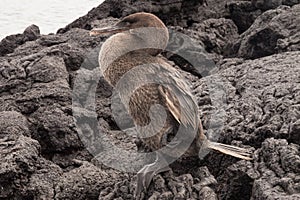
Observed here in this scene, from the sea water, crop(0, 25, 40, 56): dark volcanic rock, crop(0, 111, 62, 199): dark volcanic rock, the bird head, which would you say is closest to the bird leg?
crop(0, 111, 62, 199): dark volcanic rock

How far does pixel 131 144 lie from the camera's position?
4684 mm

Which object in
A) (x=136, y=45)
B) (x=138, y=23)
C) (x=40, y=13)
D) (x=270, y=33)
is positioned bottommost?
(x=40, y=13)

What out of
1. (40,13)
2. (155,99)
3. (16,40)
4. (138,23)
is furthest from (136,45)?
(40,13)

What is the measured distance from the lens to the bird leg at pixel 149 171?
3746 mm

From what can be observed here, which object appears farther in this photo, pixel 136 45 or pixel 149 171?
pixel 136 45

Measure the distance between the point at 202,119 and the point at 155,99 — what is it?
2.19 ft

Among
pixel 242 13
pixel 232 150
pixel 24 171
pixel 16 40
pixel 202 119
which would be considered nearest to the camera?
pixel 232 150

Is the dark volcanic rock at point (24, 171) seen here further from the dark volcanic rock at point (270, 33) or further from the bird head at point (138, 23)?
the dark volcanic rock at point (270, 33)

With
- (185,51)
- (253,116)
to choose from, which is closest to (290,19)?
(185,51)

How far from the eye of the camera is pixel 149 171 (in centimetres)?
380

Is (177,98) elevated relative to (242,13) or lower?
elevated

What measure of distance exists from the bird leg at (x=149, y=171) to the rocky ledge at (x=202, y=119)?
0.04 meters

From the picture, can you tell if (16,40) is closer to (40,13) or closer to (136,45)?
(136,45)

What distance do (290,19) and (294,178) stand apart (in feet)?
8.88
